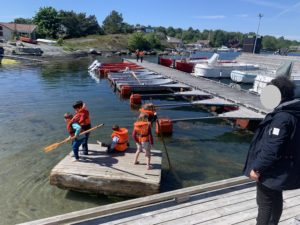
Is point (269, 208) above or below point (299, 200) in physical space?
above

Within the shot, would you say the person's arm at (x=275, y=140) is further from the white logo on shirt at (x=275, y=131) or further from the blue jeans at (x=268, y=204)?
the blue jeans at (x=268, y=204)

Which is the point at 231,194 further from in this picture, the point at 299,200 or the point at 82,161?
the point at 82,161

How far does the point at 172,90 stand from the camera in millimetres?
23531

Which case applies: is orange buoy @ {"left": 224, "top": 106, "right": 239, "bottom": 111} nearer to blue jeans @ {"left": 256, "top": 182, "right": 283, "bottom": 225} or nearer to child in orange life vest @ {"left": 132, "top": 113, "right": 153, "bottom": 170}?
child in orange life vest @ {"left": 132, "top": 113, "right": 153, "bottom": 170}

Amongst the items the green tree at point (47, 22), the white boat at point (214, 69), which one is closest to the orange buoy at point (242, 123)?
the white boat at point (214, 69)

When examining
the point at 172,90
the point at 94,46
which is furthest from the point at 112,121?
the point at 94,46

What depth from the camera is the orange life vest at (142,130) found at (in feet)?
24.5

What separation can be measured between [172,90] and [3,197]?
17.4 metres

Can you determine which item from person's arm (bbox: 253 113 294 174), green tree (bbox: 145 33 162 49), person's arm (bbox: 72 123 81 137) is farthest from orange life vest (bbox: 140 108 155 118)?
green tree (bbox: 145 33 162 49)

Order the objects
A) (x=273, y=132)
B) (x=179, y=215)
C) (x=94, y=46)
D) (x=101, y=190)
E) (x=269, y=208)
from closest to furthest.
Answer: (x=273, y=132), (x=269, y=208), (x=179, y=215), (x=101, y=190), (x=94, y=46)

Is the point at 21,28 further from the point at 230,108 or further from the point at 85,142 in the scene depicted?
the point at 85,142

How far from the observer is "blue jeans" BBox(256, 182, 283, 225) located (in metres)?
3.62

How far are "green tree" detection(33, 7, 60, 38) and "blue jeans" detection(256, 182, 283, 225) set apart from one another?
10253 cm

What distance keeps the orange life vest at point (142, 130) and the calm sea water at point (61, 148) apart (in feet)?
5.63
